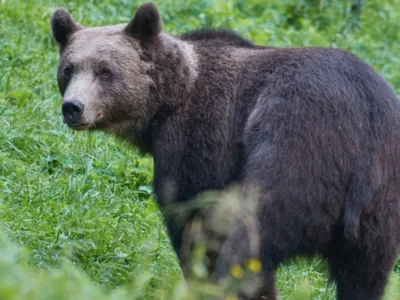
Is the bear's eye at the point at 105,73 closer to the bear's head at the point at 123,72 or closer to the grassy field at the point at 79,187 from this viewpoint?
the bear's head at the point at 123,72

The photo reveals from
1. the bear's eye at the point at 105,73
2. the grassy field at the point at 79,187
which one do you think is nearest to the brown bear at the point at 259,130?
the bear's eye at the point at 105,73

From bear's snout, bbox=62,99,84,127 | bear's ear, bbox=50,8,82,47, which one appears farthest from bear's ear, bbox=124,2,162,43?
bear's snout, bbox=62,99,84,127

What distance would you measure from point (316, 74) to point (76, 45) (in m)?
1.81

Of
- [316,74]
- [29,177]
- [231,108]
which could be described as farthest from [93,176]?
[316,74]

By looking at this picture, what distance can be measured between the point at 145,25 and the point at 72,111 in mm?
878

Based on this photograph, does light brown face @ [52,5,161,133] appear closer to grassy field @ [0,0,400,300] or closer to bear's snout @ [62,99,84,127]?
bear's snout @ [62,99,84,127]

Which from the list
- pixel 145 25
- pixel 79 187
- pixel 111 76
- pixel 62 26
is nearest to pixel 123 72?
pixel 111 76

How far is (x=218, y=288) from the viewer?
614cm

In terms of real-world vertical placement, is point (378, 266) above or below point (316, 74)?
below

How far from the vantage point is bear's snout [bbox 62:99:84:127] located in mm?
6867

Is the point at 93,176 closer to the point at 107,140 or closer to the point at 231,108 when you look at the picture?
the point at 107,140

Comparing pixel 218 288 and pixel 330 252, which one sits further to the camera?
pixel 330 252

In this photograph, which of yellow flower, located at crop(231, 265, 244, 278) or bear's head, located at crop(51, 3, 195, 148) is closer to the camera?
yellow flower, located at crop(231, 265, 244, 278)

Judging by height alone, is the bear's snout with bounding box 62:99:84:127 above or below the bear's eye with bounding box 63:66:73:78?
below
